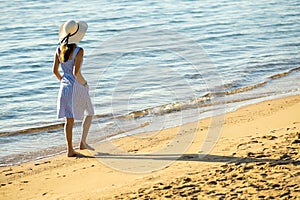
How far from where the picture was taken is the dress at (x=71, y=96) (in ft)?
22.6

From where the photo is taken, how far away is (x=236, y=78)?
11758mm

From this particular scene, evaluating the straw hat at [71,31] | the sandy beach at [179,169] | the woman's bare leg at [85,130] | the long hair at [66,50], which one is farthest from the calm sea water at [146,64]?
the straw hat at [71,31]

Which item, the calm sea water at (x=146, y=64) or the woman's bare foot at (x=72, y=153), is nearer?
the woman's bare foot at (x=72, y=153)

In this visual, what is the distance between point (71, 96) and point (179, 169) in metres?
1.60

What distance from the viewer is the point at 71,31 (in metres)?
6.69

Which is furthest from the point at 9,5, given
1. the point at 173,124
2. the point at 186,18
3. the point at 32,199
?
the point at 32,199

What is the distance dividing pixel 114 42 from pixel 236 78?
4850 mm

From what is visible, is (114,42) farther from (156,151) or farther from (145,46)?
(156,151)

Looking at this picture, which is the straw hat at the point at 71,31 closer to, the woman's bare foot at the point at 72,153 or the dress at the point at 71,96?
the dress at the point at 71,96

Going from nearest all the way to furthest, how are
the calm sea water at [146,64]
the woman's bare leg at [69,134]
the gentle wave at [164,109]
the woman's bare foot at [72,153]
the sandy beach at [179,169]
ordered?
the sandy beach at [179,169] → the woman's bare leg at [69,134] → the woman's bare foot at [72,153] → the gentle wave at [164,109] → the calm sea water at [146,64]

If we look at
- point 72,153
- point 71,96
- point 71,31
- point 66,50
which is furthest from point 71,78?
point 72,153

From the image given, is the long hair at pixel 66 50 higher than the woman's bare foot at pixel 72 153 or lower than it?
higher

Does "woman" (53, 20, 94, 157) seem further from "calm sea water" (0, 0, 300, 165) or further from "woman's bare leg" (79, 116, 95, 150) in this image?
"calm sea water" (0, 0, 300, 165)

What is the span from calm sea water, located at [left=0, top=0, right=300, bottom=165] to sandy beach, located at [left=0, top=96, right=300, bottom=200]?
0.84 m
